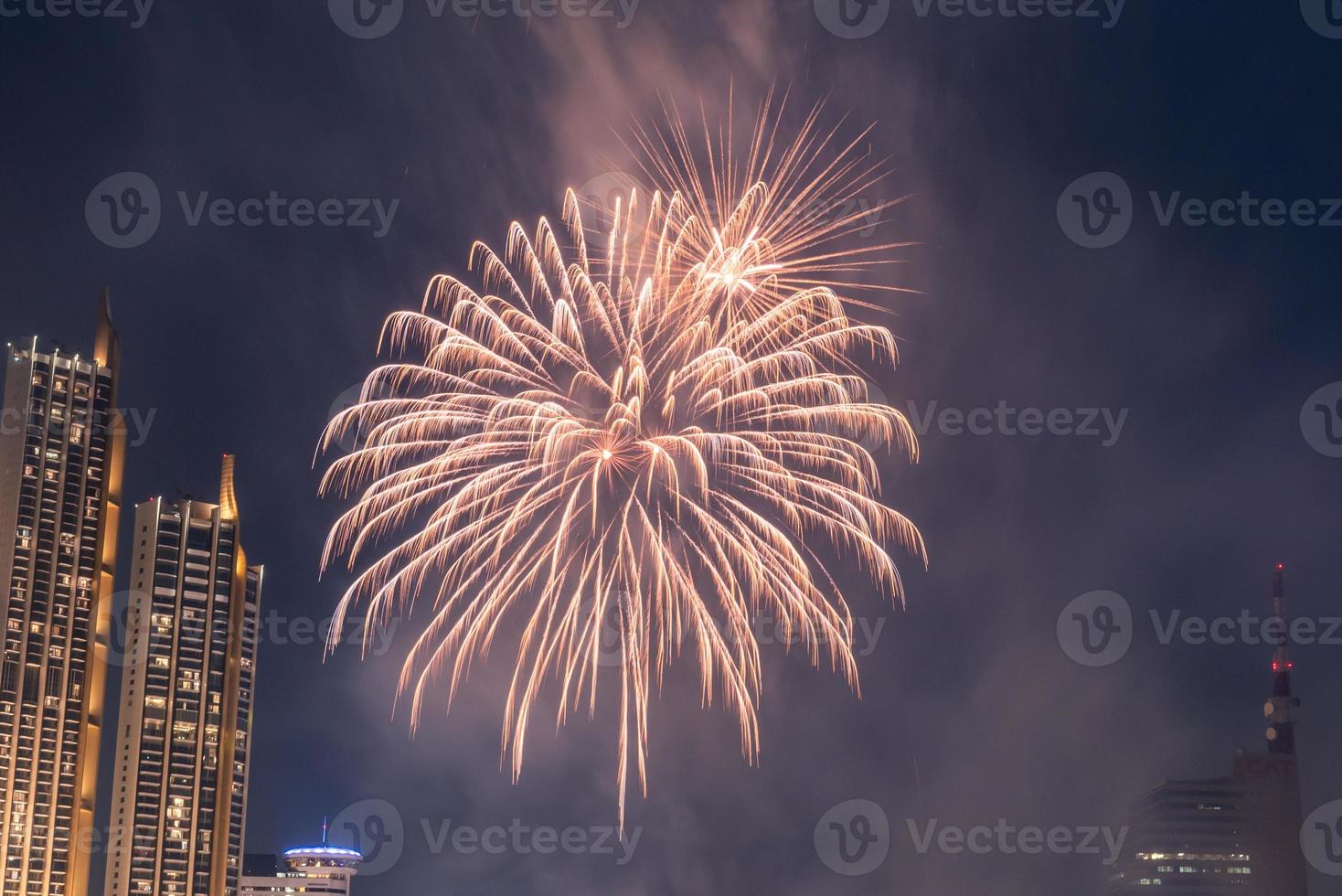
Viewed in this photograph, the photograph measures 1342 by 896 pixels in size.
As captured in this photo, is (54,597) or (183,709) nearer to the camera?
(54,597)

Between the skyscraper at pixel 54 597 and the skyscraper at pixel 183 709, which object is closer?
the skyscraper at pixel 54 597

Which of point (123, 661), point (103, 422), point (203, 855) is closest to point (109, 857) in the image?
point (203, 855)

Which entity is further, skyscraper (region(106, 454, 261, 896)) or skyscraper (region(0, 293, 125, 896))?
skyscraper (region(106, 454, 261, 896))

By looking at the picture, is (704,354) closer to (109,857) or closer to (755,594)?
(755,594)

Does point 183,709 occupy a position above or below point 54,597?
below
